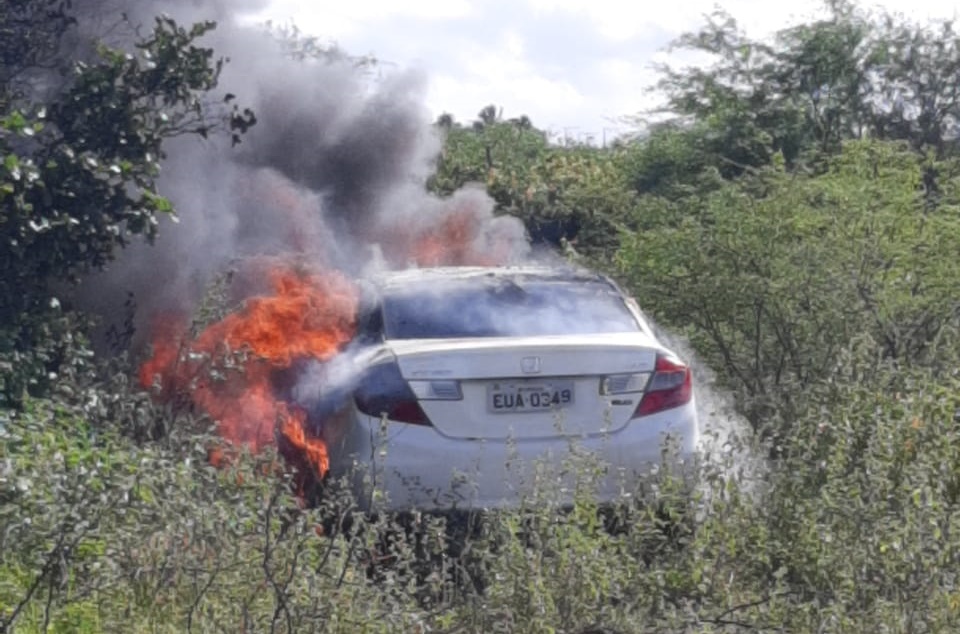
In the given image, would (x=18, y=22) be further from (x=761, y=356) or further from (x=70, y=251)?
(x=761, y=356)

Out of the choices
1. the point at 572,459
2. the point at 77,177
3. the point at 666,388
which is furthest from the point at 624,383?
the point at 77,177

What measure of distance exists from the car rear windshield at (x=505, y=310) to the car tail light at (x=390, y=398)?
48 cm

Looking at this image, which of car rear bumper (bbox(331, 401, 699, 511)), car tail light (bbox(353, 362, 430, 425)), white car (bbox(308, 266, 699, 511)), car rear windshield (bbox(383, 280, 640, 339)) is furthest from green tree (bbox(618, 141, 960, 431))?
car tail light (bbox(353, 362, 430, 425))

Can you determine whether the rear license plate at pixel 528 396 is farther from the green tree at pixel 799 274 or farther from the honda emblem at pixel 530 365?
the green tree at pixel 799 274

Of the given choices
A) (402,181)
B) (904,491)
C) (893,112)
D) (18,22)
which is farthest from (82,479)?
(893,112)

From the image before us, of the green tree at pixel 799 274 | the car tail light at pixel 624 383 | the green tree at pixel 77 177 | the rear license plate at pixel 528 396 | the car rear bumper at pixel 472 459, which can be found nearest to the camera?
the car rear bumper at pixel 472 459

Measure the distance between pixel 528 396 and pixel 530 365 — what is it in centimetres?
15

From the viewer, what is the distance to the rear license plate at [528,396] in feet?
25.2

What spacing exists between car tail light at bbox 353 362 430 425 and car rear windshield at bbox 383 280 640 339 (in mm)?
484

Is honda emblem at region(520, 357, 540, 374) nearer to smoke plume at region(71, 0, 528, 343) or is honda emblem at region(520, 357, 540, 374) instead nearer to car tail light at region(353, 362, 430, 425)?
car tail light at region(353, 362, 430, 425)

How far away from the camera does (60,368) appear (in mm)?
8672

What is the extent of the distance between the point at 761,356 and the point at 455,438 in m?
4.29

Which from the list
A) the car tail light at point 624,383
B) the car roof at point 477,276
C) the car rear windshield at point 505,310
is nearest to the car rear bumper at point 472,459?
the car tail light at point 624,383

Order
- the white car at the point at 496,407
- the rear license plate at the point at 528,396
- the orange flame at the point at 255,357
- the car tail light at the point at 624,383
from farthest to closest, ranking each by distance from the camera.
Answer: the orange flame at the point at 255,357
the car tail light at the point at 624,383
the rear license plate at the point at 528,396
the white car at the point at 496,407
